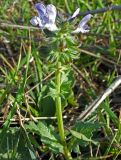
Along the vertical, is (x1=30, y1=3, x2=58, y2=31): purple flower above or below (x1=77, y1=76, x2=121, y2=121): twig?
above

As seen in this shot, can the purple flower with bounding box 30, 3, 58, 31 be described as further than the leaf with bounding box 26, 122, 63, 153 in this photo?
No

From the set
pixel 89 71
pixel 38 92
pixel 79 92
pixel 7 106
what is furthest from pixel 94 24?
pixel 7 106

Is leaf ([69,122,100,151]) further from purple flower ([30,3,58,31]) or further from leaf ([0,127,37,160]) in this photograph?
purple flower ([30,3,58,31])

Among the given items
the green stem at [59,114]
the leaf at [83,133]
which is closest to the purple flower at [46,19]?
the green stem at [59,114]

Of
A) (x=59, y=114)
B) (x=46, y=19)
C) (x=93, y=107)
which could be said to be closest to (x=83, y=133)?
(x=59, y=114)

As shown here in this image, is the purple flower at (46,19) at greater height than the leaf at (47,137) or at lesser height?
greater

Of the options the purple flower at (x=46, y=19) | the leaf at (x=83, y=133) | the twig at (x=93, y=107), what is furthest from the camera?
the twig at (x=93, y=107)

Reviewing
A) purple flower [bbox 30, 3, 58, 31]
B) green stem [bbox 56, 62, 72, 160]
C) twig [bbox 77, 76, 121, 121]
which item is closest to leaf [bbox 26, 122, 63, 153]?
green stem [bbox 56, 62, 72, 160]

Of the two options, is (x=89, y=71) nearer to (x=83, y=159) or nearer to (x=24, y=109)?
(x=24, y=109)

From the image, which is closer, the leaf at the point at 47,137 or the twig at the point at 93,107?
the leaf at the point at 47,137

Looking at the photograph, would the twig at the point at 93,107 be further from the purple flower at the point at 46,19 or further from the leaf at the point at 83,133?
the purple flower at the point at 46,19

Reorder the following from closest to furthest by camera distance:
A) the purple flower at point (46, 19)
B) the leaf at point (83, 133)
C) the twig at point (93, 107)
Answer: the purple flower at point (46, 19) → the leaf at point (83, 133) → the twig at point (93, 107)
